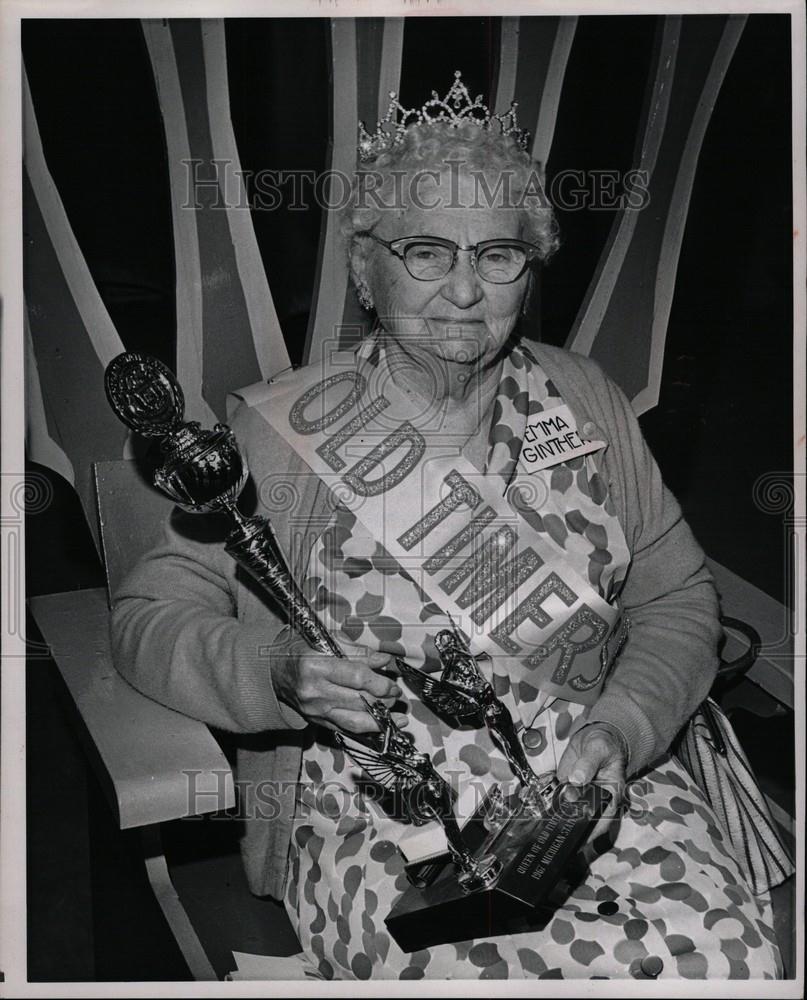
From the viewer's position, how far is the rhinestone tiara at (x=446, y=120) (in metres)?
1.79

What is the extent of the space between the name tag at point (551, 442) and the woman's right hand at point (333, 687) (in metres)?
0.41

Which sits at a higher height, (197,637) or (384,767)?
(197,637)

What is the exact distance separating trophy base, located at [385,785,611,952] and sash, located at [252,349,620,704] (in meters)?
0.20

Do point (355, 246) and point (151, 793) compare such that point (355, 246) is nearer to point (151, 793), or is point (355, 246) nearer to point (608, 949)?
point (151, 793)

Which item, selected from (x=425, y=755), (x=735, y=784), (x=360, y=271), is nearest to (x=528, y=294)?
(x=360, y=271)

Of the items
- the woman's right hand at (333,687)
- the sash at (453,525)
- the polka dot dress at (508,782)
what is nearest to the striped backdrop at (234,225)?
the sash at (453,525)

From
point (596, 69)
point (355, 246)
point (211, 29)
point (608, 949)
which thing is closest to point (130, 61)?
point (211, 29)

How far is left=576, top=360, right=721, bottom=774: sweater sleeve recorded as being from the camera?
1.83 metres

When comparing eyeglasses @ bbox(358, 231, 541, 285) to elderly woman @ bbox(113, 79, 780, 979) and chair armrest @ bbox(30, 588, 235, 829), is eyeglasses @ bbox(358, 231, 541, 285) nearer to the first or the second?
elderly woman @ bbox(113, 79, 780, 979)

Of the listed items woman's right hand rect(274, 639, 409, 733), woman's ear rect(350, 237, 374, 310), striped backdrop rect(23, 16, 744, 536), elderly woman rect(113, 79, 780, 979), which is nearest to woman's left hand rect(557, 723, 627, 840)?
elderly woman rect(113, 79, 780, 979)

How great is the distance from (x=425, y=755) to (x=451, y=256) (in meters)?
0.71

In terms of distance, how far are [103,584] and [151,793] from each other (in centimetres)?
47

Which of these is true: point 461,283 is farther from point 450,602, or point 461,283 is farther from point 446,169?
point 450,602

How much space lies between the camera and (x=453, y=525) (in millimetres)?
1811
